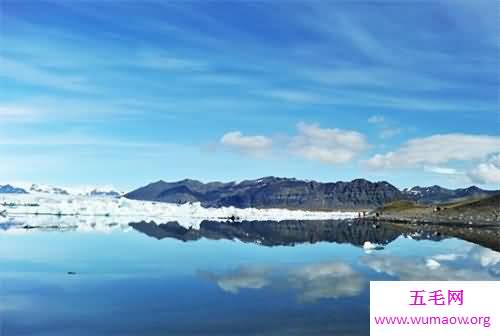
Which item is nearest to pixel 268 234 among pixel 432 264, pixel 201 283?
pixel 432 264

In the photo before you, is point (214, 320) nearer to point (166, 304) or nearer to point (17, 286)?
point (166, 304)

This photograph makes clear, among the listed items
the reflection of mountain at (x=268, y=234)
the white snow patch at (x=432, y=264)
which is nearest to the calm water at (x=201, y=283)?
the white snow patch at (x=432, y=264)

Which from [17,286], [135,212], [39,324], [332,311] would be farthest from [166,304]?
[135,212]

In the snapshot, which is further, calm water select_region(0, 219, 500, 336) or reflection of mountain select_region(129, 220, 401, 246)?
reflection of mountain select_region(129, 220, 401, 246)

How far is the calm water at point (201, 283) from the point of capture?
44.7 feet

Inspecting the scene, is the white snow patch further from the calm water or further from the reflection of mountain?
the reflection of mountain

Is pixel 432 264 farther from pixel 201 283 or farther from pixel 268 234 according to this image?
pixel 268 234

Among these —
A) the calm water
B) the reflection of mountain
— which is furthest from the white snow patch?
the reflection of mountain

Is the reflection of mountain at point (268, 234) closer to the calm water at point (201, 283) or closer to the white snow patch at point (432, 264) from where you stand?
the calm water at point (201, 283)

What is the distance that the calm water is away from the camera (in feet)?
44.7

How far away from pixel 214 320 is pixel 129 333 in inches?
85.5

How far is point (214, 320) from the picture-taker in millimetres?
13898

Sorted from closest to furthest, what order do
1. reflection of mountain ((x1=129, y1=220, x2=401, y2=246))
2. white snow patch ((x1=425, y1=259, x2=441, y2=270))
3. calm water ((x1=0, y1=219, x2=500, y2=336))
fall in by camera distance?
calm water ((x1=0, y1=219, x2=500, y2=336)) < white snow patch ((x1=425, y1=259, x2=441, y2=270)) < reflection of mountain ((x1=129, y1=220, x2=401, y2=246))

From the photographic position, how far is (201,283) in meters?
19.3
